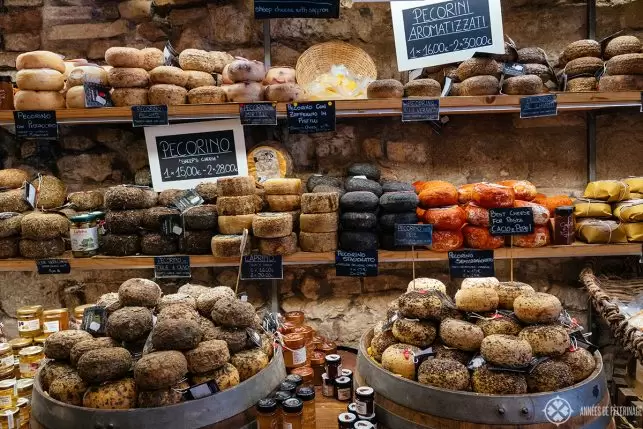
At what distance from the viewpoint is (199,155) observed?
2.78 meters

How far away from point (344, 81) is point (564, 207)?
1.25 meters

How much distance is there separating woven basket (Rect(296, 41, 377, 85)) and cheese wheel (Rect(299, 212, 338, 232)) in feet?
2.78

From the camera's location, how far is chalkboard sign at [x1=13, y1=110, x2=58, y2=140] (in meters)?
2.44

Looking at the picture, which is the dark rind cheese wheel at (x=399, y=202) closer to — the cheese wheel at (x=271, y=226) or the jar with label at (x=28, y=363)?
the cheese wheel at (x=271, y=226)

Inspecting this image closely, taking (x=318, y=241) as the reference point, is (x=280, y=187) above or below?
above

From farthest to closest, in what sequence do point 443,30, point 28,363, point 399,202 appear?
point 443,30 < point 399,202 < point 28,363

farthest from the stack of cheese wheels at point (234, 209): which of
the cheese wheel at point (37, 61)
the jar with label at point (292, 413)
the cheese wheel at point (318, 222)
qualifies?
the cheese wheel at point (37, 61)

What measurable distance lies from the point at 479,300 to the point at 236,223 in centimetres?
118

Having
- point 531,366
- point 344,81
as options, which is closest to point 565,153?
point 344,81

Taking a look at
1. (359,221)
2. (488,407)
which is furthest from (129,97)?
(488,407)

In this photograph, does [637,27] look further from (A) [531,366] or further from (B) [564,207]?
(A) [531,366]

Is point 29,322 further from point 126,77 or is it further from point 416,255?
point 416,255

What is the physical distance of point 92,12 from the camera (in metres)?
2.92

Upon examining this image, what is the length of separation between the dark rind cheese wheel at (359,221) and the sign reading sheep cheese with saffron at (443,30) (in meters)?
0.89
